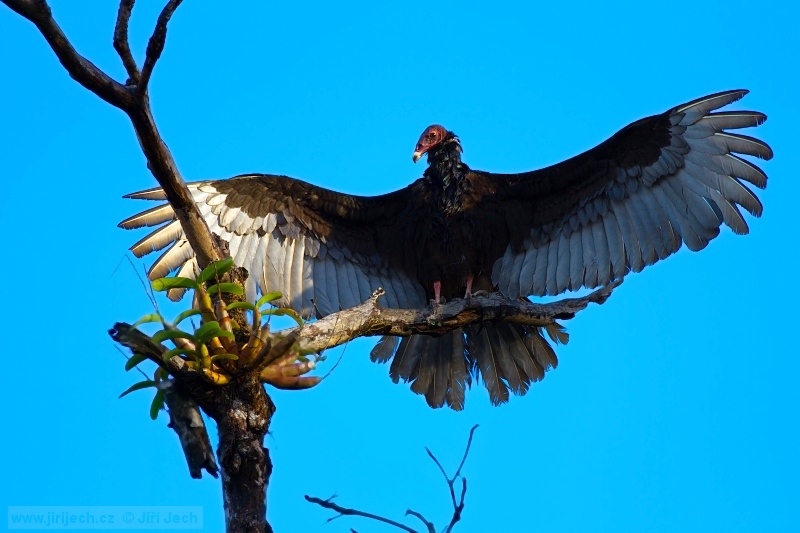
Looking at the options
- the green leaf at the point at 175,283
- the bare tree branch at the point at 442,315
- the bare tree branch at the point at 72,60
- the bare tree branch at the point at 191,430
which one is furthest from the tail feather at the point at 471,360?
the bare tree branch at the point at 72,60

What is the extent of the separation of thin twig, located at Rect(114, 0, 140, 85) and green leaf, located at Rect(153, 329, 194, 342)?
798 mm

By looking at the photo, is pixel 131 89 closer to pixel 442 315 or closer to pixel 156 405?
pixel 156 405

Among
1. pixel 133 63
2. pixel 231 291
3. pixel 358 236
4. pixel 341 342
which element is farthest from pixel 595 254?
pixel 133 63

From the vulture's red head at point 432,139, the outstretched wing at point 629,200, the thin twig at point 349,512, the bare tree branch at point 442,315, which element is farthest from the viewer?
the vulture's red head at point 432,139

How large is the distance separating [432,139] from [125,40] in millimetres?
3057

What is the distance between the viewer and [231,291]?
138 inches

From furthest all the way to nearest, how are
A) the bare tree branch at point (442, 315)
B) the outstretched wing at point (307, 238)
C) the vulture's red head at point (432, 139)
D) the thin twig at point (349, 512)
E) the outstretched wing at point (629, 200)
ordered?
1. the vulture's red head at point (432, 139)
2. the outstretched wing at point (307, 238)
3. the outstretched wing at point (629, 200)
4. the bare tree branch at point (442, 315)
5. the thin twig at point (349, 512)

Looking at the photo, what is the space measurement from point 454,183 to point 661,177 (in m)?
1.16

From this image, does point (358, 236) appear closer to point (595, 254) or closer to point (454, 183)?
point (454, 183)

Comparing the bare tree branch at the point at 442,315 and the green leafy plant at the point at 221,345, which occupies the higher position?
the bare tree branch at the point at 442,315

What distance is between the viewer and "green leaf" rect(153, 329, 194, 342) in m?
3.18

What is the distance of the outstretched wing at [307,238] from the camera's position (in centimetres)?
575

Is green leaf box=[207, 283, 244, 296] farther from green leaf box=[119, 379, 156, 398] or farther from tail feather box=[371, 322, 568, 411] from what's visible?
tail feather box=[371, 322, 568, 411]

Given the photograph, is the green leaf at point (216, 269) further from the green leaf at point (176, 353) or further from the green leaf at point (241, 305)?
the green leaf at point (176, 353)
